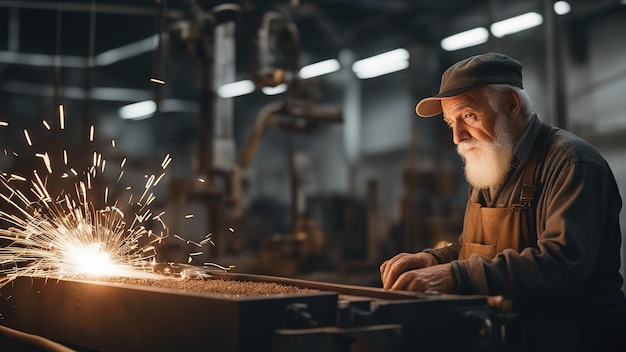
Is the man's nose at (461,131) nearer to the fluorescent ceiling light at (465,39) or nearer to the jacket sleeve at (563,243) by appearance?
the jacket sleeve at (563,243)

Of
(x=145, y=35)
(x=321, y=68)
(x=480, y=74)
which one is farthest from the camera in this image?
(x=145, y=35)

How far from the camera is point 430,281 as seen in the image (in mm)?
2289

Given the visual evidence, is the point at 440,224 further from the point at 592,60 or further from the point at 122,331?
the point at 122,331

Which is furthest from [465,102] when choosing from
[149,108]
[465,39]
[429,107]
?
[149,108]

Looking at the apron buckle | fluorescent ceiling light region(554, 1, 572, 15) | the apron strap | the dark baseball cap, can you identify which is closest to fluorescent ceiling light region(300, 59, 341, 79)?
fluorescent ceiling light region(554, 1, 572, 15)

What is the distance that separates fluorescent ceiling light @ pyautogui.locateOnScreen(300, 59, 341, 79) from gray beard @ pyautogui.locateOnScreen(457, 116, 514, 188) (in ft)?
23.5

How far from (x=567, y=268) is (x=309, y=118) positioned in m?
4.95

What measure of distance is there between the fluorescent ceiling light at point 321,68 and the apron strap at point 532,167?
7.35 metres

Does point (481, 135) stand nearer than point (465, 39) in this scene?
Yes

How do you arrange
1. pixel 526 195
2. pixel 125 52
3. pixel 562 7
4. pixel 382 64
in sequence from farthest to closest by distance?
pixel 125 52, pixel 382 64, pixel 562 7, pixel 526 195

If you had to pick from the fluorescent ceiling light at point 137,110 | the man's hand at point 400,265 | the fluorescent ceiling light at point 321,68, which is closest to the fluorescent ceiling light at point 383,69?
the fluorescent ceiling light at point 321,68

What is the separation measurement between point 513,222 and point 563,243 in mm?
325

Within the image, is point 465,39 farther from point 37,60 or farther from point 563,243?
point 37,60

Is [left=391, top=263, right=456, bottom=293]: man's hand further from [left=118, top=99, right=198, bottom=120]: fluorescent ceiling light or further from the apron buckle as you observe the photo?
[left=118, top=99, right=198, bottom=120]: fluorescent ceiling light
